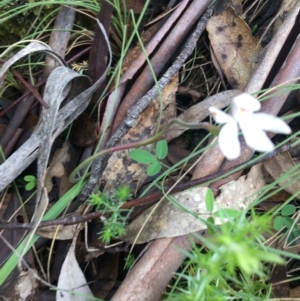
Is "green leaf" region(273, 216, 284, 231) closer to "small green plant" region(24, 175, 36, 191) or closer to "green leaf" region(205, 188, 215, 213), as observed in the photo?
"green leaf" region(205, 188, 215, 213)

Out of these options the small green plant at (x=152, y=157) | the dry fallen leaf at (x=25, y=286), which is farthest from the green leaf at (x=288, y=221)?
the dry fallen leaf at (x=25, y=286)

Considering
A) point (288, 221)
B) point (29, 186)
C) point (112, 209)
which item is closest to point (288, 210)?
point (288, 221)

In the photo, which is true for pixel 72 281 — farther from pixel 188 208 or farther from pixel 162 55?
pixel 162 55

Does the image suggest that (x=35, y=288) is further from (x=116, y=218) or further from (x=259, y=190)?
(x=259, y=190)

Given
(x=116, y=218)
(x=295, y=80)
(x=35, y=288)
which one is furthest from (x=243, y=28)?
(x=35, y=288)

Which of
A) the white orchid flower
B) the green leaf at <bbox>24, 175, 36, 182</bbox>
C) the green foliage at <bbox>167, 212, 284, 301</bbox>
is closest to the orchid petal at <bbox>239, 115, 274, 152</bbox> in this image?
the white orchid flower

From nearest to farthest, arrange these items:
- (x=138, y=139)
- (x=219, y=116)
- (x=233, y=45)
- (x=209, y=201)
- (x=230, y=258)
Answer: (x=230, y=258)
(x=219, y=116)
(x=209, y=201)
(x=138, y=139)
(x=233, y=45)
